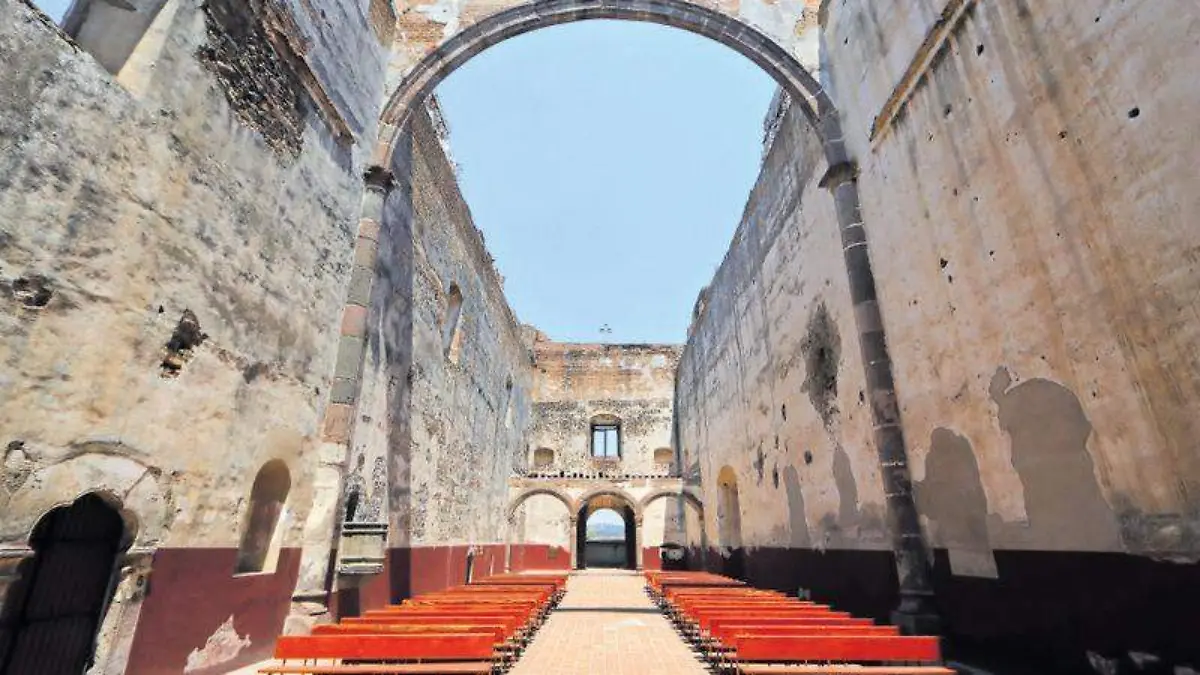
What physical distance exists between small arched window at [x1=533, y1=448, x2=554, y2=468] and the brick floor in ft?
46.5

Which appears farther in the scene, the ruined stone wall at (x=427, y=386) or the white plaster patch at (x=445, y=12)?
the white plaster patch at (x=445, y=12)

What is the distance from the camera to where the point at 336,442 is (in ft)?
22.2

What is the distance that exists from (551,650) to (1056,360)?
5824 mm

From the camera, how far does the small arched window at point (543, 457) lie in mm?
25505

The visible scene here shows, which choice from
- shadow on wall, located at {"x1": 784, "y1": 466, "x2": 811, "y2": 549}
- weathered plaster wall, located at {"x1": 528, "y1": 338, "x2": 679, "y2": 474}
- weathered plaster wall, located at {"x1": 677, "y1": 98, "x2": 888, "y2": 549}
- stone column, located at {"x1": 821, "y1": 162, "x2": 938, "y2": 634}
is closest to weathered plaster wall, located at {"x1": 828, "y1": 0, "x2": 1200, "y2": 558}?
stone column, located at {"x1": 821, "y1": 162, "x2": 938, "y2": 634}

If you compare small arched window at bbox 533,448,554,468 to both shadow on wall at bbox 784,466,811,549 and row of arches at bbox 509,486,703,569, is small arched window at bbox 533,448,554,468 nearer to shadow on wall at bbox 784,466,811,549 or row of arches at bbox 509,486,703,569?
row of arches at bbox 509,486,703,569

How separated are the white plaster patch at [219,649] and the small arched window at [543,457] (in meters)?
20.2

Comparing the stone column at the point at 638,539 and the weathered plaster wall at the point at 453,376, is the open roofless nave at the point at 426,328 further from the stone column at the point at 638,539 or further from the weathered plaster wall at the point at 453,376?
the stone column at the point at 638,539

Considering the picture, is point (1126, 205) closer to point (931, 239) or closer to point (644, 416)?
point (931, 239)

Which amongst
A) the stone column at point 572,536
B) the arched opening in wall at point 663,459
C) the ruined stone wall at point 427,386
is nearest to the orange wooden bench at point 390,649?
the ruined stone wall at point 427,386

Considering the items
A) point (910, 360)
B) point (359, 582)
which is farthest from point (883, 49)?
point (359, 582)

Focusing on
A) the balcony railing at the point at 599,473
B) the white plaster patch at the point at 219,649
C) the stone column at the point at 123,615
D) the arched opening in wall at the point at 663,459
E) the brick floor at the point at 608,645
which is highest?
the arched opening in wall at the point at 663,459

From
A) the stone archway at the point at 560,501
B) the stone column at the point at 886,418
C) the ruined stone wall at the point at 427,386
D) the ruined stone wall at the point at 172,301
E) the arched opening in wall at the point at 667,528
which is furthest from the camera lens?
the arched opening in wall at the point at 667,528

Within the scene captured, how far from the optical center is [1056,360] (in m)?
4.20
